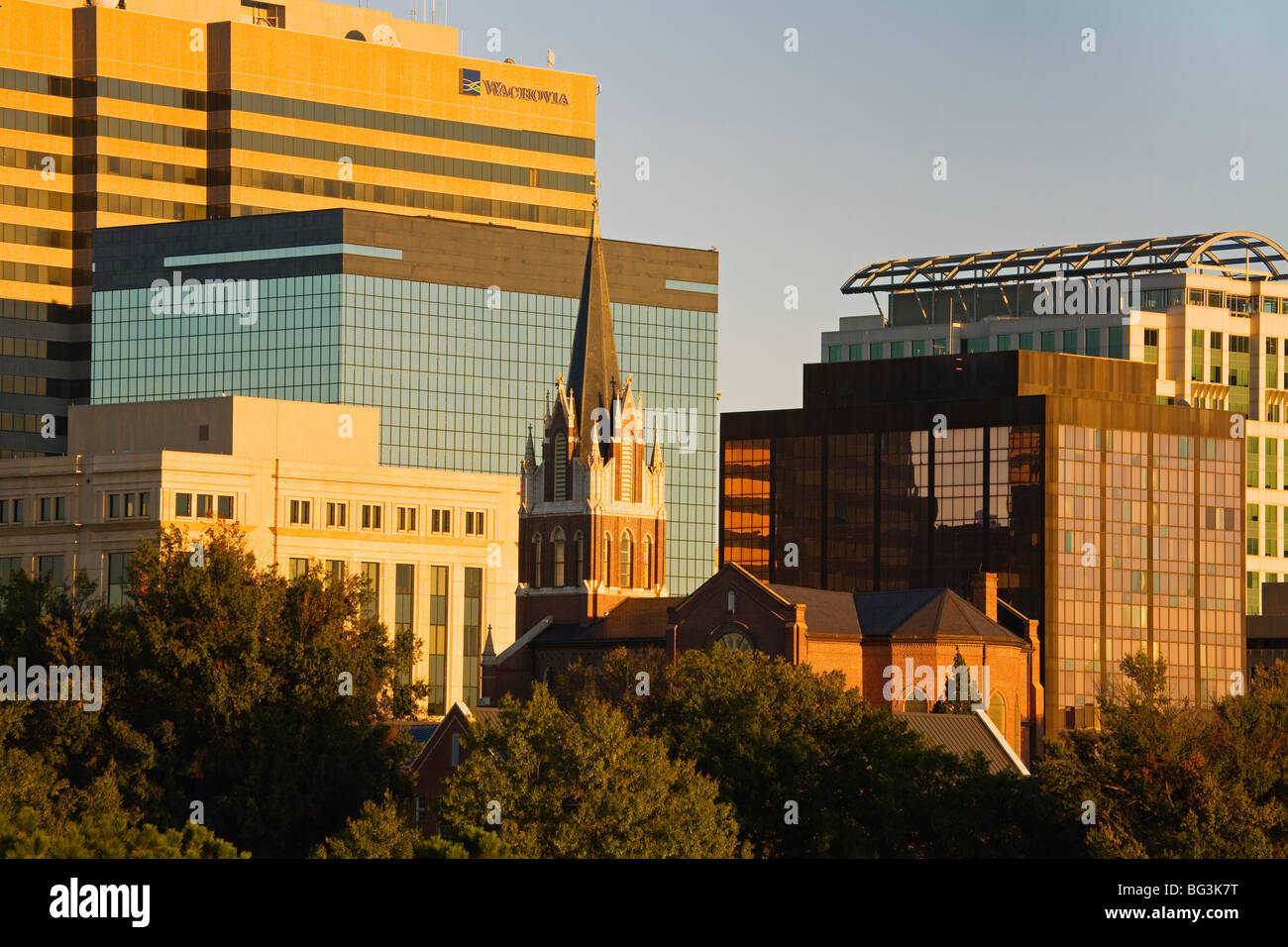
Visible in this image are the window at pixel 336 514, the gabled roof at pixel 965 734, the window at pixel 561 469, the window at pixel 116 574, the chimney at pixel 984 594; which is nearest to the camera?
the gabled roof at pixel 965 734

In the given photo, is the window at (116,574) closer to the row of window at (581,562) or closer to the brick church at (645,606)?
the brick church at (645,606)

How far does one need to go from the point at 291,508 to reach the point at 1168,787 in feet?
292

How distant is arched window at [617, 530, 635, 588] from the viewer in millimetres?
147875

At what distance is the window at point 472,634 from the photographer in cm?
16750

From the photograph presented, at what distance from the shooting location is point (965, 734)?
374 ft

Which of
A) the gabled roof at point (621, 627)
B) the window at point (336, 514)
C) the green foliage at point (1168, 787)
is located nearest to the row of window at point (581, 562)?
the gabled roof at point (621, 627)

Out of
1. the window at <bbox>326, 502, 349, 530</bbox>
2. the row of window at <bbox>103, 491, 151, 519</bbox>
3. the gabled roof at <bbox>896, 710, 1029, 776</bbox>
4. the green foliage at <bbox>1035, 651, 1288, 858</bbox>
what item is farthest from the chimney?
the green foliage at <bbox>1035, 651, 1288, 858</bbox>

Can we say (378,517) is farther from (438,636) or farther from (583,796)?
(583,796)

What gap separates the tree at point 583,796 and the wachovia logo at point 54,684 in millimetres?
20901

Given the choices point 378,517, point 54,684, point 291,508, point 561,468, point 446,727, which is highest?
point 561,468
